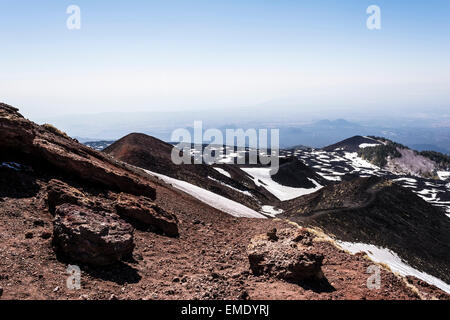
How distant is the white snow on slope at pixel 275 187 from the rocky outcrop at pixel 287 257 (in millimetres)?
49372

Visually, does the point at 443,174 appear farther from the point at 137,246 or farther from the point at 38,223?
the point at 38,223

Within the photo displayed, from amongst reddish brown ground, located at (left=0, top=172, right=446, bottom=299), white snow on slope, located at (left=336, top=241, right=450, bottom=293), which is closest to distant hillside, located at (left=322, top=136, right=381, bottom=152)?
white snow on slope, located at (left=336, top=241, right=450, bottom=293)

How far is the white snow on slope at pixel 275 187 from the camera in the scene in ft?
208

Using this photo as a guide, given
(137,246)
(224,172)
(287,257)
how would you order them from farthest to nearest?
1. (224,172)
2. (137,246)
3. (287,257)

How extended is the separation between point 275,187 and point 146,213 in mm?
55713

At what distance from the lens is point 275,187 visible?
6744 centimetres

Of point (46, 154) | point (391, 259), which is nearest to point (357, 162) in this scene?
point (391, 259)

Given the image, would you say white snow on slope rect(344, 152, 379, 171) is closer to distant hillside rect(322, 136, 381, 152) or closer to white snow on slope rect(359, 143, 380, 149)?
distant hillside rect(322, 136, 381, 152)

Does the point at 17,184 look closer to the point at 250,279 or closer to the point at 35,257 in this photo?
the point at 35,257

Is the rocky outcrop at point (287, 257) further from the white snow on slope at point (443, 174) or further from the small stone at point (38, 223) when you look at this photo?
the white snow on slope at point (443, 174)

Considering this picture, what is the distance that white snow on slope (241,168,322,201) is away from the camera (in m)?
63.3

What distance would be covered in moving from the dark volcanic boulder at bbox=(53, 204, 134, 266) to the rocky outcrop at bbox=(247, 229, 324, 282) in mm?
4810
